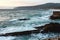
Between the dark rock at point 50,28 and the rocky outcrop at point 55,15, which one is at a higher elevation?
the rocky outcrop at point 55,15

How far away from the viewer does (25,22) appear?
172 centimetres

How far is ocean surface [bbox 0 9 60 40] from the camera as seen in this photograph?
5.35 ft

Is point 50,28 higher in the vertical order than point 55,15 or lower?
lower

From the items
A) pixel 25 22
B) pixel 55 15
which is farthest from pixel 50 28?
pixel 25 22

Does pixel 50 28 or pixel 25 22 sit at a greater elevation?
pixel 25 22

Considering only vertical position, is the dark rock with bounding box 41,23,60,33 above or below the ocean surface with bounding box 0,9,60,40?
below

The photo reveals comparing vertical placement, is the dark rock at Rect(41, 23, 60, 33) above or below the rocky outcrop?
below

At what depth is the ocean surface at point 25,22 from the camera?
163 cm

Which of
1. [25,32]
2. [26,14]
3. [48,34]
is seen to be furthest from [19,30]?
[48,34]

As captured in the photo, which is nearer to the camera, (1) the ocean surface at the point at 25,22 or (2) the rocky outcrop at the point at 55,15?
(1) the ocean surface at the point at 25,22

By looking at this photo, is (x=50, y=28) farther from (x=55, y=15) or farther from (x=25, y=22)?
(x=25, y=22)

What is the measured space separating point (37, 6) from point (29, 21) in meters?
0.26

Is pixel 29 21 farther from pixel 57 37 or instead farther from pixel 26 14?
pixel 57 37

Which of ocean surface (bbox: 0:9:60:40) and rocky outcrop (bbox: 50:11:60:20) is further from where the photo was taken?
rocky outcrop (bbox: 50:11:60:20)
